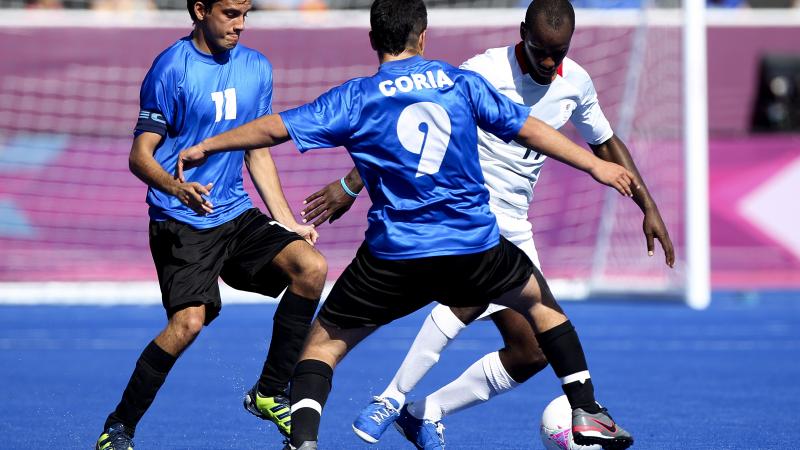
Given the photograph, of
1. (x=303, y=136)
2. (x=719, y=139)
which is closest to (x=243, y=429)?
(x=303, y=136)

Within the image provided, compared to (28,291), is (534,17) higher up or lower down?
higher up

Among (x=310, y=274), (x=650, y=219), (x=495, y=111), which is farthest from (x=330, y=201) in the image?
(x=650, y=219)

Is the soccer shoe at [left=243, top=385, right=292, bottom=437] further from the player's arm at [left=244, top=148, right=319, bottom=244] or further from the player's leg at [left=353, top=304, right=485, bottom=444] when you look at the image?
the player's arm at [left=244, top=148, right=319, bottom=244]

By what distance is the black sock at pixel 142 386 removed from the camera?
5.42 m

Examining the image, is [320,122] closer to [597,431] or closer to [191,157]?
[191,157]

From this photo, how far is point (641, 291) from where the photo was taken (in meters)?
12.6

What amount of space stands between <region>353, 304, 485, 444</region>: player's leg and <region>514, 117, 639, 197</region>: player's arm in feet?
3.09

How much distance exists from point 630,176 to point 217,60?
2042 millimetres

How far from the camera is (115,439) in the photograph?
17.6 ft

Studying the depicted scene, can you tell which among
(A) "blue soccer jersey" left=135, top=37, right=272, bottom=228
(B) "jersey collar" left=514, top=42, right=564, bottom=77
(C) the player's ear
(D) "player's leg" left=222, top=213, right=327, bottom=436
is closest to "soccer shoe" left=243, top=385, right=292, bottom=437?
(D) "player's leg" left=222, top=213, right=327, bottom=436

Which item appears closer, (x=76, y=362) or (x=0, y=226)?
(x=76, y=362)

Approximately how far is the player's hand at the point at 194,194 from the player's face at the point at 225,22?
0.95m

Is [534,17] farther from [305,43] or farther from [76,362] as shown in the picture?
[305,43]

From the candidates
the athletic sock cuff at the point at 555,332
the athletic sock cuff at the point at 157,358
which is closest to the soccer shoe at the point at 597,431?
the athletic sock cuff at the point at 555,332
